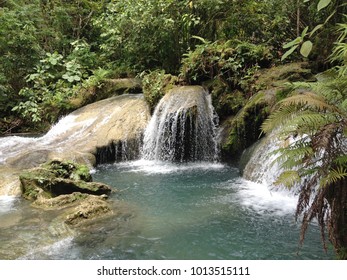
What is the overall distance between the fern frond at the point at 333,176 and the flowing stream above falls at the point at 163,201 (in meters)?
1.61

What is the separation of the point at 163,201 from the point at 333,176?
12.9 ft

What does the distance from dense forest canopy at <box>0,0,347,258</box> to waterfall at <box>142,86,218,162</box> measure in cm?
65

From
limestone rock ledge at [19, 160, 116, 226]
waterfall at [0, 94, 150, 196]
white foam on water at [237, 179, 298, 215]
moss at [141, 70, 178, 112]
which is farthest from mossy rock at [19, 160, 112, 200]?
moss at [141, 70, 178, 112]

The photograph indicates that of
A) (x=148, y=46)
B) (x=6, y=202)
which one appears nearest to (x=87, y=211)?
(x=6, y=202)

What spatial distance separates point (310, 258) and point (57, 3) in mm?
16625

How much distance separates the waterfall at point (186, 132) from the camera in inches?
370

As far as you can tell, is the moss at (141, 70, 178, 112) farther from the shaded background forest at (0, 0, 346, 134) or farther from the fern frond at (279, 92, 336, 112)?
the fern frond at (279, 92, 336, 112)

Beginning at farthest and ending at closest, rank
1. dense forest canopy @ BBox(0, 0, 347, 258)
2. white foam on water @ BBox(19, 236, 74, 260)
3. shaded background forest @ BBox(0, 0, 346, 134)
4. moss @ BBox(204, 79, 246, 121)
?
shaded background forest @ BBox(0, 0, 346, 134) < dense forest canopy @ BBox(0, 0, 347, 258) < moss @ BBox(204, 79, 246, 121) < white foam on water @ BBox(19, 236, 74, 260)

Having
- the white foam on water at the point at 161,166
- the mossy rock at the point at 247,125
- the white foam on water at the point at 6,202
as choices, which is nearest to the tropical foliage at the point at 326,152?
the white foam on water at the point at 6,202

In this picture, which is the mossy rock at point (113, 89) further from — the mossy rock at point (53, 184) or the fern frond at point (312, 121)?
the fern frond at point (312, 121)

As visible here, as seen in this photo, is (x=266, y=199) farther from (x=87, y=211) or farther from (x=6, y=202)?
(x=6, y=202)

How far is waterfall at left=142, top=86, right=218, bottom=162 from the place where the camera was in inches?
370

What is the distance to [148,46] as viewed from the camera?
13594 millimetres

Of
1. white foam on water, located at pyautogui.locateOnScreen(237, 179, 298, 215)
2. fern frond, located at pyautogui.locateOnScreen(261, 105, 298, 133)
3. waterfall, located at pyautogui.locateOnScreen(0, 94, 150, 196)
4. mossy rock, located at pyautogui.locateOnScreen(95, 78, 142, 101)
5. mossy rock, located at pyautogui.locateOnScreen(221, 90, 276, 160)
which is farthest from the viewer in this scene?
mossy rock, located at pyautogui.locateOnScreen(95, 78, 142, 101)
